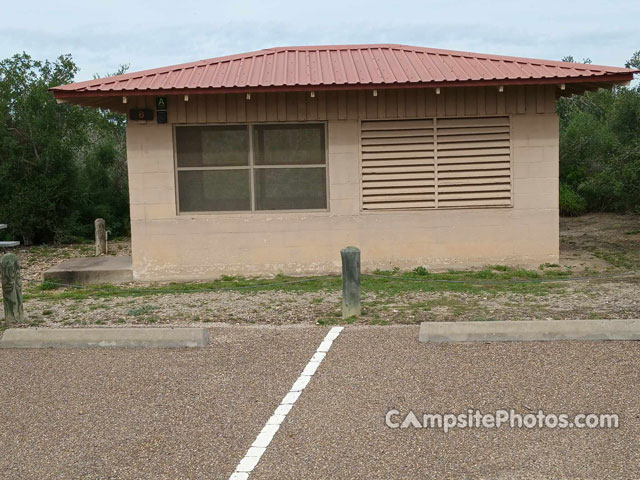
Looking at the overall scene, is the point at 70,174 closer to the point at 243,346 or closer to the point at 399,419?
the point at 243,346

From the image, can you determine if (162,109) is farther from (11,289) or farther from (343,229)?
(11,289)

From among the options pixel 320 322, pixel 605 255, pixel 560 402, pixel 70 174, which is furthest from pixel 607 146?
pixel 560 402

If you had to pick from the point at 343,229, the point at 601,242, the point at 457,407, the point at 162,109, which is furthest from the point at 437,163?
the point at 457,407

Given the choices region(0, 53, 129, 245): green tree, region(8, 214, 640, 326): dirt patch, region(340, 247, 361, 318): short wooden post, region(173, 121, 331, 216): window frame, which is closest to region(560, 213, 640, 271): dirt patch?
region(8, 214, 640, 326): dirt patch

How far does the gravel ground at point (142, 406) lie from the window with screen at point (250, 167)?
481cm

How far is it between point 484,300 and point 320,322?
7.53ft

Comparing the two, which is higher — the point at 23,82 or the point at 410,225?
the point at 23,82

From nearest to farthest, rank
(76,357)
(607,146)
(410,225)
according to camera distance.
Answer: (76,357)
(410,225)
(607,146)

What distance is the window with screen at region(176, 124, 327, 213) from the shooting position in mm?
12297

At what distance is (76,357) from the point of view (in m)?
7.08

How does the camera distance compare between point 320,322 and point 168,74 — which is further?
point 168,74

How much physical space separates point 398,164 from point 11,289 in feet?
20.3

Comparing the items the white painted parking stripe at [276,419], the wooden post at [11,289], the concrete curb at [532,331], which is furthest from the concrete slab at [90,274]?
the concrete curb at [532,331]

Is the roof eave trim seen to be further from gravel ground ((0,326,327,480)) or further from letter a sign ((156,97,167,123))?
gravel ground ((0,326,327,480))
